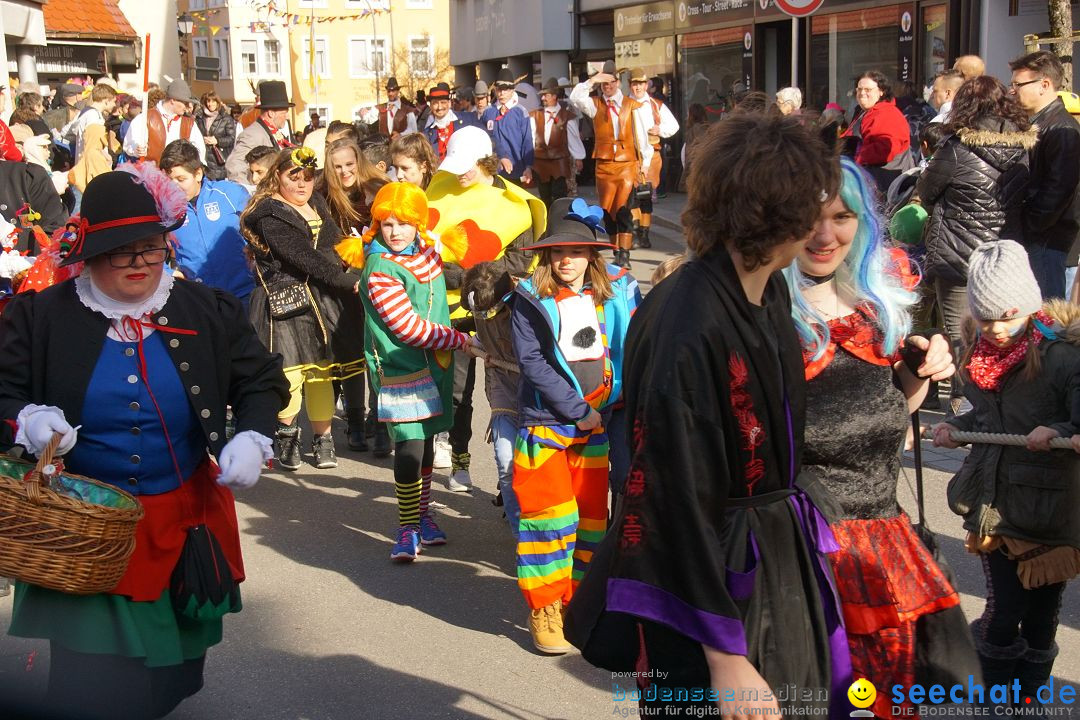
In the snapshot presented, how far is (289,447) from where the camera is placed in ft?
24.5

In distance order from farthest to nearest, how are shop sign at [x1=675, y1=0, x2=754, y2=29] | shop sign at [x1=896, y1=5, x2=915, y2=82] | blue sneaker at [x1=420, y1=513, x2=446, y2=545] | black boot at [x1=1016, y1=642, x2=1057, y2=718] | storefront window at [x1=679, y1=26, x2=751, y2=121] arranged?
1. storefront window at [x1=679, y1=26, x2=751, y2=121]
2. shop sign at [x1=675, y1=0, x2=754, y2=29]
3. shop sign at [x1=896, y1=5, x2=915, y2=82]
4. blue sneaker at [x1=420, y1=513, x2=446, y2=545]
5. black boot at [x1=1016, y1=642, x2=1057, y2=718]

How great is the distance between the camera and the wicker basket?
117 inches

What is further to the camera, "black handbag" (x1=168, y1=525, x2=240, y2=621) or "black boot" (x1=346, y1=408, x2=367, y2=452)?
"black boot" (x1=346, y1=408, x2=367, y2=452)

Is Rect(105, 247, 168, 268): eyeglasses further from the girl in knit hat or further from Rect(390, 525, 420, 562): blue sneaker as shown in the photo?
Rect(390, 525, 420, 562): blue sneaker

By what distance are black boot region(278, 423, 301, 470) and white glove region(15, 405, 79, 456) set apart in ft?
13.8

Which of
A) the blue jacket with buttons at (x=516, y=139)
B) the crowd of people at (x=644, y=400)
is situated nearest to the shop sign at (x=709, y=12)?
the blue jacket with buttons at (x=516, y=139)

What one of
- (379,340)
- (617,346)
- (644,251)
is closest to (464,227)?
(379,340)

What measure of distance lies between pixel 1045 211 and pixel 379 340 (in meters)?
4.05

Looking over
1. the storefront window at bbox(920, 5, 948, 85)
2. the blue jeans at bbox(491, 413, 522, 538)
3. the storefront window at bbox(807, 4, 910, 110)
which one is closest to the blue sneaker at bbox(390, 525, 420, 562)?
the blue jeans at bbox(491, 413, 522, 538)

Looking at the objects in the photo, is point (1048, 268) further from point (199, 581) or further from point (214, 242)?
point (199, 581)

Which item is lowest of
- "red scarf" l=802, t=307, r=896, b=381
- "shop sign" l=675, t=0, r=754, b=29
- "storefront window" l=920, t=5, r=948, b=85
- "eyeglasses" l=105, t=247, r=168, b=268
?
"red scarf" l=802, t=307, r=896, b=381

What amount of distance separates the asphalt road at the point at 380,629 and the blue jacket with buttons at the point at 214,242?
1.40 m

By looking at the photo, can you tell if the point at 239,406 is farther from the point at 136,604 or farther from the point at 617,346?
the point at 617,346

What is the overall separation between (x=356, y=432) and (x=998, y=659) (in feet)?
15.6
